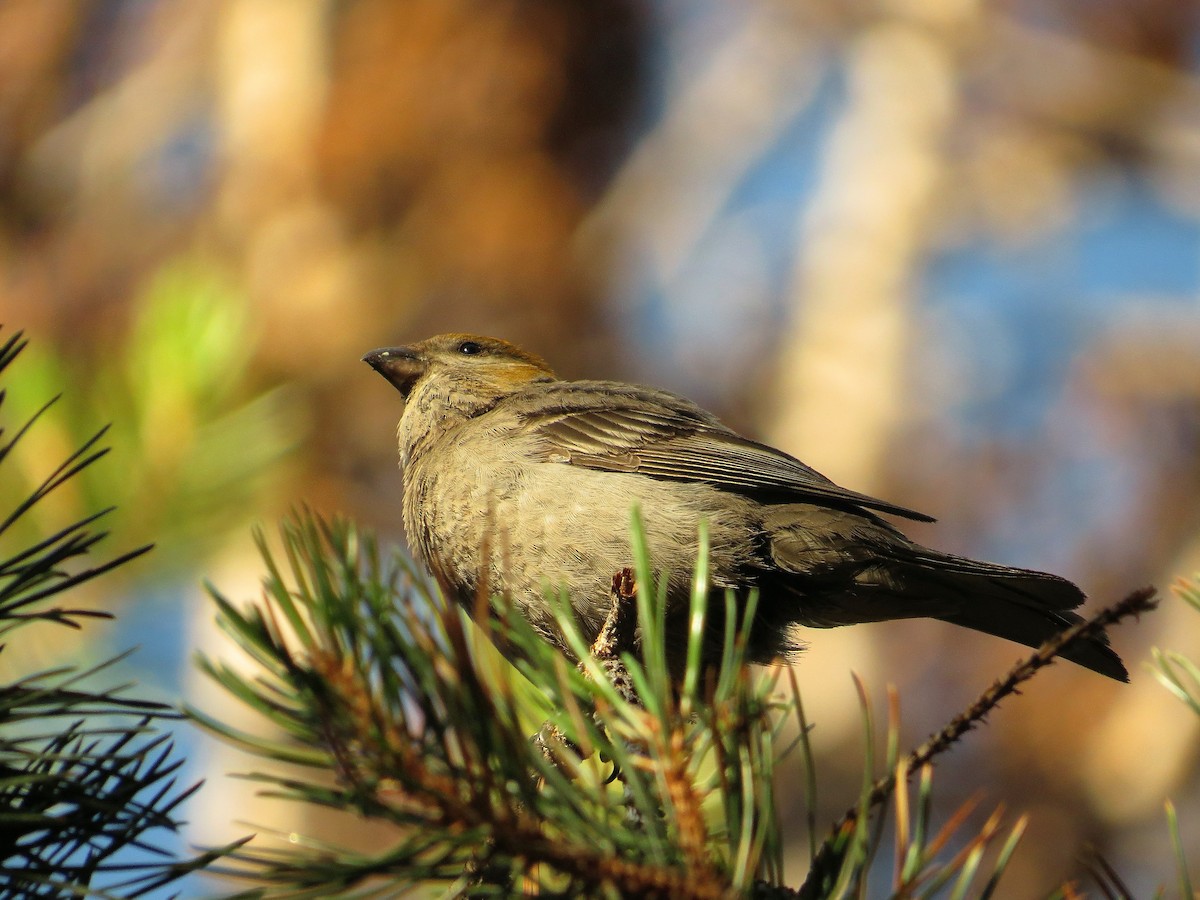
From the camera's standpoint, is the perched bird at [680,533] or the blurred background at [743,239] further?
the blurred background at [743,239]

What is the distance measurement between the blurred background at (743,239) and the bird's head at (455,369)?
4.35 meters

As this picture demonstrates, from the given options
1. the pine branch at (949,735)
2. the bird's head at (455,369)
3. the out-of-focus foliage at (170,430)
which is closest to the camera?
the pine branch at (949,735)

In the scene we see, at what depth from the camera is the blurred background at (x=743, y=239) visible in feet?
34.3

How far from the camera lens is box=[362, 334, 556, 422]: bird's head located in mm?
5152

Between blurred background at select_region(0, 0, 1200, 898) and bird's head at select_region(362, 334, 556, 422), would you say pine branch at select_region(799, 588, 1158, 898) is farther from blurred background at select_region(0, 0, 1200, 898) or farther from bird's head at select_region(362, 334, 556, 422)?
blurred background at select_region(0, 0, 1200, 898)

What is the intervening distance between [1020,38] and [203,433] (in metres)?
11.5

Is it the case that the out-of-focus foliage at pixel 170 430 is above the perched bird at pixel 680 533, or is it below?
above

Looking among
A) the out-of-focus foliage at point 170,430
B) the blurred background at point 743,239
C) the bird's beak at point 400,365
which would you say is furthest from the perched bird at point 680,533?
the blurred background at point 743,239

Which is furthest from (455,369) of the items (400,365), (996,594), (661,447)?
(996,594)

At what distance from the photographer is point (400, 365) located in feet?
17.4

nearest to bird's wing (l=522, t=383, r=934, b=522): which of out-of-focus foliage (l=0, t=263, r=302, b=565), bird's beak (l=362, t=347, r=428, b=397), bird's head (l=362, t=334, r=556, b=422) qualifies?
bird's head (l=362, t=334, r=556, b=422)

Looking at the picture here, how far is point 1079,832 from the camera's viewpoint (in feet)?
33.5

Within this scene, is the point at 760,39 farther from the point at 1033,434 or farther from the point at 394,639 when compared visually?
the point at 394,639

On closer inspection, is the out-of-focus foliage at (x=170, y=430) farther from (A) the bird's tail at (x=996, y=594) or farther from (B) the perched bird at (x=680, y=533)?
(A) the bird's tail at (x=996, y=594)
